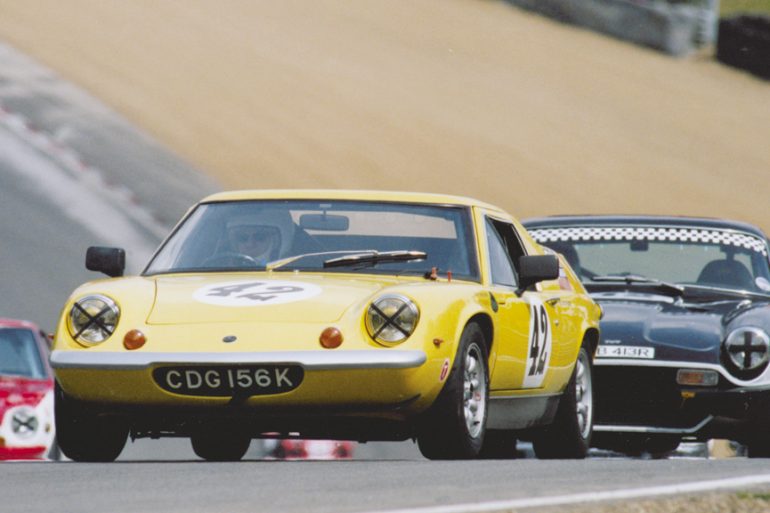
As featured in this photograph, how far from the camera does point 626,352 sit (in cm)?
987

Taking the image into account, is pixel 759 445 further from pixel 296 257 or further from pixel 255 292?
pixel 255 292

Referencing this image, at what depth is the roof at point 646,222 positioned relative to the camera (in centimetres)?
1101

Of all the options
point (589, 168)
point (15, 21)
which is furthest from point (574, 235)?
point (15, 21)

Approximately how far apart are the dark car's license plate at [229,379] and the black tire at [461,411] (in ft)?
2.00

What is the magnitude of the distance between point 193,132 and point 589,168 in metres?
6.99

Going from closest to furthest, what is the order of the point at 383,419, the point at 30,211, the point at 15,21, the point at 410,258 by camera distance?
the point at 383,419 < the point at 410,258 < the point at 30,211 < the point at 15,21

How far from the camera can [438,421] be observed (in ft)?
23.7

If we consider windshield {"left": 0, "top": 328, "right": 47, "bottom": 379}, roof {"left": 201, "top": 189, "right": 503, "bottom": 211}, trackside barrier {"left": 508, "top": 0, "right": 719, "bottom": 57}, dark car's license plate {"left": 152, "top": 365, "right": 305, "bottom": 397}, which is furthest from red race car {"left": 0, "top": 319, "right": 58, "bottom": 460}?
trackside barrier {"left": 508, "top": 0, "right": 719, "bottom": 57}

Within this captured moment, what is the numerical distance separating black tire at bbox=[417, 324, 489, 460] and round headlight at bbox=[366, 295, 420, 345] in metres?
0.27

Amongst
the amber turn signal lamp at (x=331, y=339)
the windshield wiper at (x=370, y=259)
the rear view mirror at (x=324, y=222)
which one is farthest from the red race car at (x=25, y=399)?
the amber turn signal lamp at (x=331, y=339)

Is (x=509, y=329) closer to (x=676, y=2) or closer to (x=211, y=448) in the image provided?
(x=211, y=448)

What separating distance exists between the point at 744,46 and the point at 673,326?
3151 cm

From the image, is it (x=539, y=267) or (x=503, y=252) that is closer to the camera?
(x=539, y=267)

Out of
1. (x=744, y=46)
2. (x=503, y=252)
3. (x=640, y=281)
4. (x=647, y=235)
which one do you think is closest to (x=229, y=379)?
(x=503, y=252)
